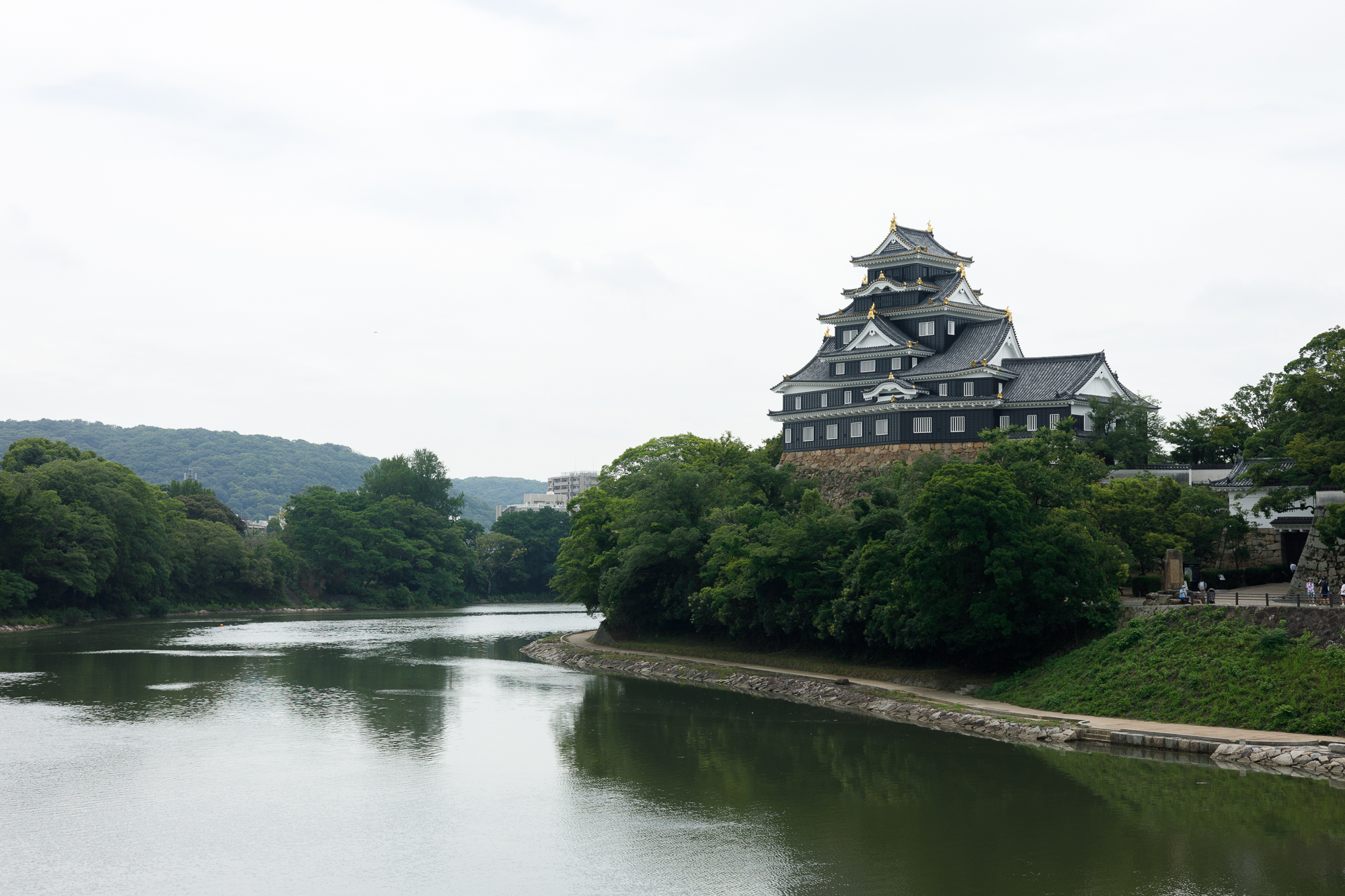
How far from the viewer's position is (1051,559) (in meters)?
36.4

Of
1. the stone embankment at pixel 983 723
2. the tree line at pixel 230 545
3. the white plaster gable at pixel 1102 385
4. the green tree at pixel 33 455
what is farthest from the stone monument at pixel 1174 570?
the green tree at pixel 33 455

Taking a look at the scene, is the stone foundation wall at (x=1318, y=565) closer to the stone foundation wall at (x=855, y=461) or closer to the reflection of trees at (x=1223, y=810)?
the reflection of trees at (x=1223, y=810)

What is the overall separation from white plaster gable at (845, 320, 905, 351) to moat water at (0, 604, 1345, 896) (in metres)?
25.3

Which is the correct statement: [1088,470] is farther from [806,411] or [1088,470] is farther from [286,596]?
[286,596]

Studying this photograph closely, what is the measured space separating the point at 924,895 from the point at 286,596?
9101 cm

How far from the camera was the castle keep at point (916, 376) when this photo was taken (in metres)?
57.7

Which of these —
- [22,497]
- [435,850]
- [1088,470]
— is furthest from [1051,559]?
[22,497]

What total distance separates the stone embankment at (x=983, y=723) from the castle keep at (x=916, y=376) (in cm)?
1646

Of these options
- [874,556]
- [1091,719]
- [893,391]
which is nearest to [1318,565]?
[1091,719]

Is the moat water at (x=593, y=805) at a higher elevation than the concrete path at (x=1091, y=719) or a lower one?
lower

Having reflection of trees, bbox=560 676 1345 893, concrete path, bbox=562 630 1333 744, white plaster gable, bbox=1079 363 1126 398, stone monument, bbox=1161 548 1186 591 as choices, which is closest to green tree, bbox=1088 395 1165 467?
white plaster gable, bbox=1079 363 1126 398

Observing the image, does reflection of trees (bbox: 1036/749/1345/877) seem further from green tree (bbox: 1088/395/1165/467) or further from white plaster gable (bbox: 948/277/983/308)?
white plaster gable (bbox: 948/277/983/308)

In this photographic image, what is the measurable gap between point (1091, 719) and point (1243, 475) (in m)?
19.7

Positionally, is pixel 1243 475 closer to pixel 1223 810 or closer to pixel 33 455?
pixel 1223 810
